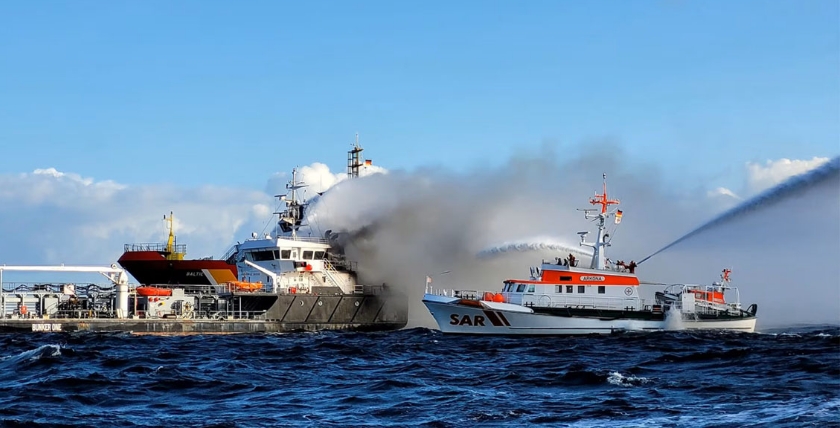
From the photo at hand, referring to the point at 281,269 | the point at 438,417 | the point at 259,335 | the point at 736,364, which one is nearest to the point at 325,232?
the point at 281,269

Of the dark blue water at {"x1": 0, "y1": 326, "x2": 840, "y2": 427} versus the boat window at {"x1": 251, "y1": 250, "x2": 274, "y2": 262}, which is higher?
the boat window at {"x1": 251, "y1": 250, "x2": 274, "y2": 262}

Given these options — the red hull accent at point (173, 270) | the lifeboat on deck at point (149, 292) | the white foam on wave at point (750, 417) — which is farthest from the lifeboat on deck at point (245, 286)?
the white foam on wave at point (750, 417)

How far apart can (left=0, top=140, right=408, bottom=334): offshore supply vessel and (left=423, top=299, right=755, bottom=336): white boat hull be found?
37.4 feet

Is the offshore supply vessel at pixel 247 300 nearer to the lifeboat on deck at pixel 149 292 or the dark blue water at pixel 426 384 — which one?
the lifeboat on deck at pixel 149 292

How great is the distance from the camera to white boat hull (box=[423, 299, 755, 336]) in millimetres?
54250

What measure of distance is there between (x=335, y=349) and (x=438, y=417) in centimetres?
2208

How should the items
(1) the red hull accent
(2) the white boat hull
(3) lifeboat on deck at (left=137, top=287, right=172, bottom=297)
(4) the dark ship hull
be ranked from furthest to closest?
(1) the red hull accent, (3) lifeboat on deck at (left=137, top=287, right=172, bottom=297), (4) the dark ship hull, (2) the white boat hull

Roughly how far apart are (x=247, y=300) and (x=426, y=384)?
1303 inches

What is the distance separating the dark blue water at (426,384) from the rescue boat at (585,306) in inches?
229

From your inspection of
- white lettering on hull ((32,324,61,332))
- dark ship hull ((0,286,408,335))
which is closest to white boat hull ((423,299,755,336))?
dark ship hull ((0,286,408,335))

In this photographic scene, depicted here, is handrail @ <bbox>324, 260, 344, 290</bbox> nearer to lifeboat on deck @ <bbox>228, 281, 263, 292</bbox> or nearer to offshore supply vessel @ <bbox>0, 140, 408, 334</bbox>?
offshore supply vessel @ <bbox>0, 140, 408, 334</bbox>

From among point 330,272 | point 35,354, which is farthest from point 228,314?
point 35,354

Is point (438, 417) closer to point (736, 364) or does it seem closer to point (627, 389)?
point (627, 389)

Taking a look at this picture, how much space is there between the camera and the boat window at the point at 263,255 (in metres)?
67.5
